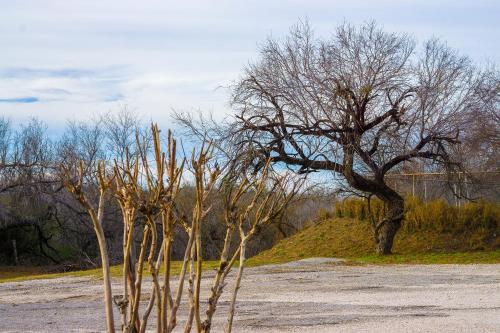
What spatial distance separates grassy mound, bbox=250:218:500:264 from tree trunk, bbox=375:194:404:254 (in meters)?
0.50

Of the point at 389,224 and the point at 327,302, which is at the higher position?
the point at 389,224

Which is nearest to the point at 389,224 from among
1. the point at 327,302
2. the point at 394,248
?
the point at 394,248

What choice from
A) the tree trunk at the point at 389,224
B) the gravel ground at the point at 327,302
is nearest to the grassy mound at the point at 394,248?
the tree trunk at the point at 389,224

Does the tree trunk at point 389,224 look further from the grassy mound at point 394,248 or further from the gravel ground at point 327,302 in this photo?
the gravel ground at point 327,302

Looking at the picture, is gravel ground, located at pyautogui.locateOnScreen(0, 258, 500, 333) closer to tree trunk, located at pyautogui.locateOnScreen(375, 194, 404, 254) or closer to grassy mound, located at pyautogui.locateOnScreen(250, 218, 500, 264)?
grassy mound, located at pyautogui.locateOnScreen(250, 218, 500, 264)

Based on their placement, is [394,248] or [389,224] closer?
[389,224]

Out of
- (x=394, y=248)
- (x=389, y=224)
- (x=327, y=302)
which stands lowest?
(x=327, y=302)

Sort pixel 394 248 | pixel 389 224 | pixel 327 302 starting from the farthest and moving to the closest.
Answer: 1. pixel 394 248
2. pixel 389 224
3. pixel 327 302

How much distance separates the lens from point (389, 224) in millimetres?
26484

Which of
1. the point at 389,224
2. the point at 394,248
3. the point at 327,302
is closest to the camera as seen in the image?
the point at 327,302

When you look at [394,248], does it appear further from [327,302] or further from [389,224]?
[327,302]

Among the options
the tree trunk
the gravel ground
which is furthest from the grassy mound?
the gravel ground

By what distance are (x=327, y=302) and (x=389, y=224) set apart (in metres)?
13.9

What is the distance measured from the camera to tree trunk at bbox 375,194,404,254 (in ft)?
86.2
